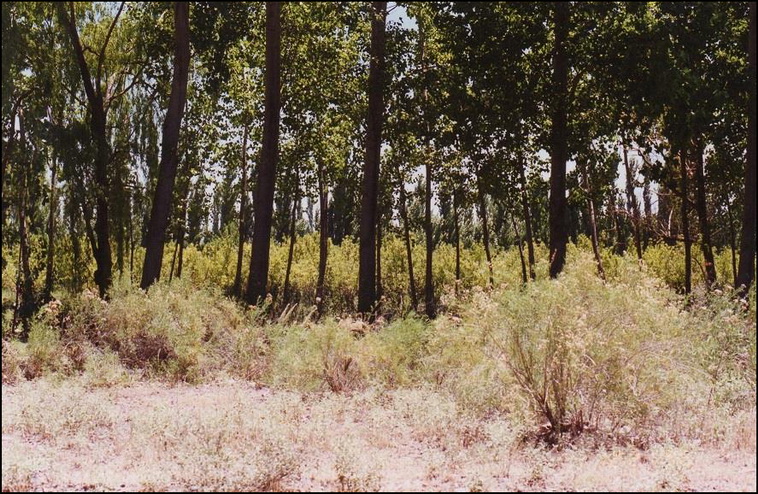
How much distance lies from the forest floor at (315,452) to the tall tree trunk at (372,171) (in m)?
7.27

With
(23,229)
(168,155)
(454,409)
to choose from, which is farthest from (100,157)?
(454,409)

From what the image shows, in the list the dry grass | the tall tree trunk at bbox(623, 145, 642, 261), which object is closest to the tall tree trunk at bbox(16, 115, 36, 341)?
the dry grass

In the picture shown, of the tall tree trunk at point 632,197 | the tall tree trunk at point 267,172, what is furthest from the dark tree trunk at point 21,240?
the tall tree trunk at point 632,197

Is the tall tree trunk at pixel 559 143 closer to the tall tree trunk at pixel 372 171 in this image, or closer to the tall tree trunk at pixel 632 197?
the tall tree trunk at pixel 372 171

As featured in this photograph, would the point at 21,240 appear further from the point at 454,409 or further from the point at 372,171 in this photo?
the point at 454,409

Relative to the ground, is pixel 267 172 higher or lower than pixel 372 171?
lower

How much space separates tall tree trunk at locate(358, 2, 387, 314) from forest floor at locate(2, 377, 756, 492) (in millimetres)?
7268

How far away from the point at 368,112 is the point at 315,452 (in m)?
10.8

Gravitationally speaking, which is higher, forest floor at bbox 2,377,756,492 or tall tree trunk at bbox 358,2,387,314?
tall tree trunk at bbox 358,2,387,314

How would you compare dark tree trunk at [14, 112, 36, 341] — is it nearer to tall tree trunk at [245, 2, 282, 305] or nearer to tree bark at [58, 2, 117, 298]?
tree bark at [58, 2, 117, 298]

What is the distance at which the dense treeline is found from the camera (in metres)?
10.6

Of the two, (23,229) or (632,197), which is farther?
(632,197)

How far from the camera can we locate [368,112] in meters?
16.0

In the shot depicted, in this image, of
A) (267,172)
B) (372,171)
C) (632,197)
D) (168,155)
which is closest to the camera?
(168,155)
